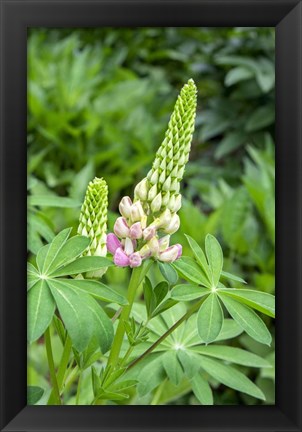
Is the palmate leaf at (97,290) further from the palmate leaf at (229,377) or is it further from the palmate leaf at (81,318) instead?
the palmate leaf at (229,377)

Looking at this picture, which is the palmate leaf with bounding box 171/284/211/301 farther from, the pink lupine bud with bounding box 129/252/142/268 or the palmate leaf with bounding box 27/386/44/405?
the palmate leaf with bounding box 27/386/44/405

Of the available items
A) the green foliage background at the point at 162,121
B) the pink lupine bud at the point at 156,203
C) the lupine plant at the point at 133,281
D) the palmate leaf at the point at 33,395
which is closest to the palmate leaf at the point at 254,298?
the lupine plant at the point at 133,281

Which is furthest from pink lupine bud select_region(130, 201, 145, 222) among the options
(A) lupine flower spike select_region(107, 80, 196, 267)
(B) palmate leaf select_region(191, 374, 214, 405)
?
(B) palmate leaf select_region(191, 374, 214, 405)

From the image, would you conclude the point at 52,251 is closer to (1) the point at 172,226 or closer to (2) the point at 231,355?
(1) the point at 172,226
